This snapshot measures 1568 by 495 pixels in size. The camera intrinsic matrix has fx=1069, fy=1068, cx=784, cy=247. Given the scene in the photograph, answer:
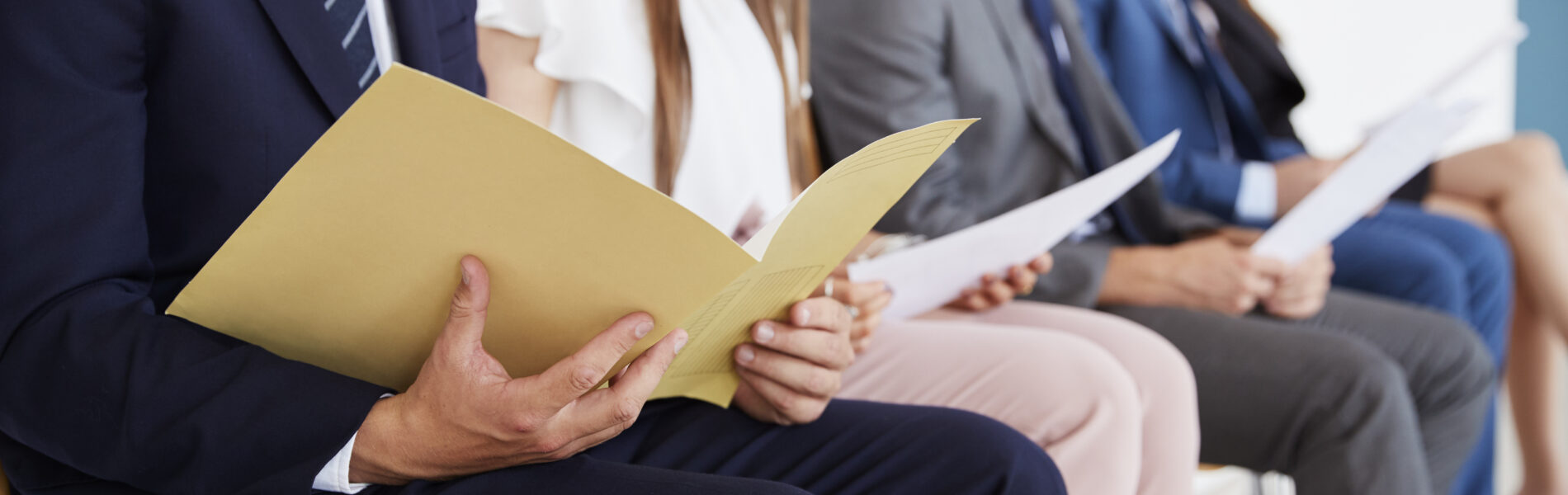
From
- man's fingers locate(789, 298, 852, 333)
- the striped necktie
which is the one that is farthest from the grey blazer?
the striped necktie

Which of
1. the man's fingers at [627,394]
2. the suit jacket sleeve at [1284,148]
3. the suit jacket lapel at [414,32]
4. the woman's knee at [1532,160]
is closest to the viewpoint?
the man's fingers at [627,394]

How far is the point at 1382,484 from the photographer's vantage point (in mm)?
1242

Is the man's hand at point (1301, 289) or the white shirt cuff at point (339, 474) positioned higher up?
the white shirt cuff at point (339, 474)

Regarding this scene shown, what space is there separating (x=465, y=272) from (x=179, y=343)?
0.63ft

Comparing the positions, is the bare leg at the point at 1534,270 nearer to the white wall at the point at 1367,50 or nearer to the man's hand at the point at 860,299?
the man's hand at the point at 860,299

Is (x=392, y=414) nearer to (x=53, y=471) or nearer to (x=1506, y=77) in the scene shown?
(x=53, y=471)

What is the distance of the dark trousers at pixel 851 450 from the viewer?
30.8 inches

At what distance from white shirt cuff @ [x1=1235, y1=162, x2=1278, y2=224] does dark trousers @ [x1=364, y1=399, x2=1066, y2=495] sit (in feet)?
4.20

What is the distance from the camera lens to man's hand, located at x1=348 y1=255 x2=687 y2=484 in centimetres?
59

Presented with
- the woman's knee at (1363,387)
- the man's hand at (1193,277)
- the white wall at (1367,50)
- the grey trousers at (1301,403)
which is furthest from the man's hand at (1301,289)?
the white wall at (1367,50)

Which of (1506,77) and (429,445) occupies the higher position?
(429,445)

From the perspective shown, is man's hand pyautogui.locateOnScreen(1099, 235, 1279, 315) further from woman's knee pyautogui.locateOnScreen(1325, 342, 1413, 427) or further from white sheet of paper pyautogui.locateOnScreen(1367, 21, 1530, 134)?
white sheet of paper pyautogui.locateOnScreen(1367, 21, 1530, 134)

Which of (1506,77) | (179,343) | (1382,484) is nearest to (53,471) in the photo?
(179,343)

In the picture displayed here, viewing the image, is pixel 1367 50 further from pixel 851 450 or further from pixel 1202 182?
pixel 851 450
